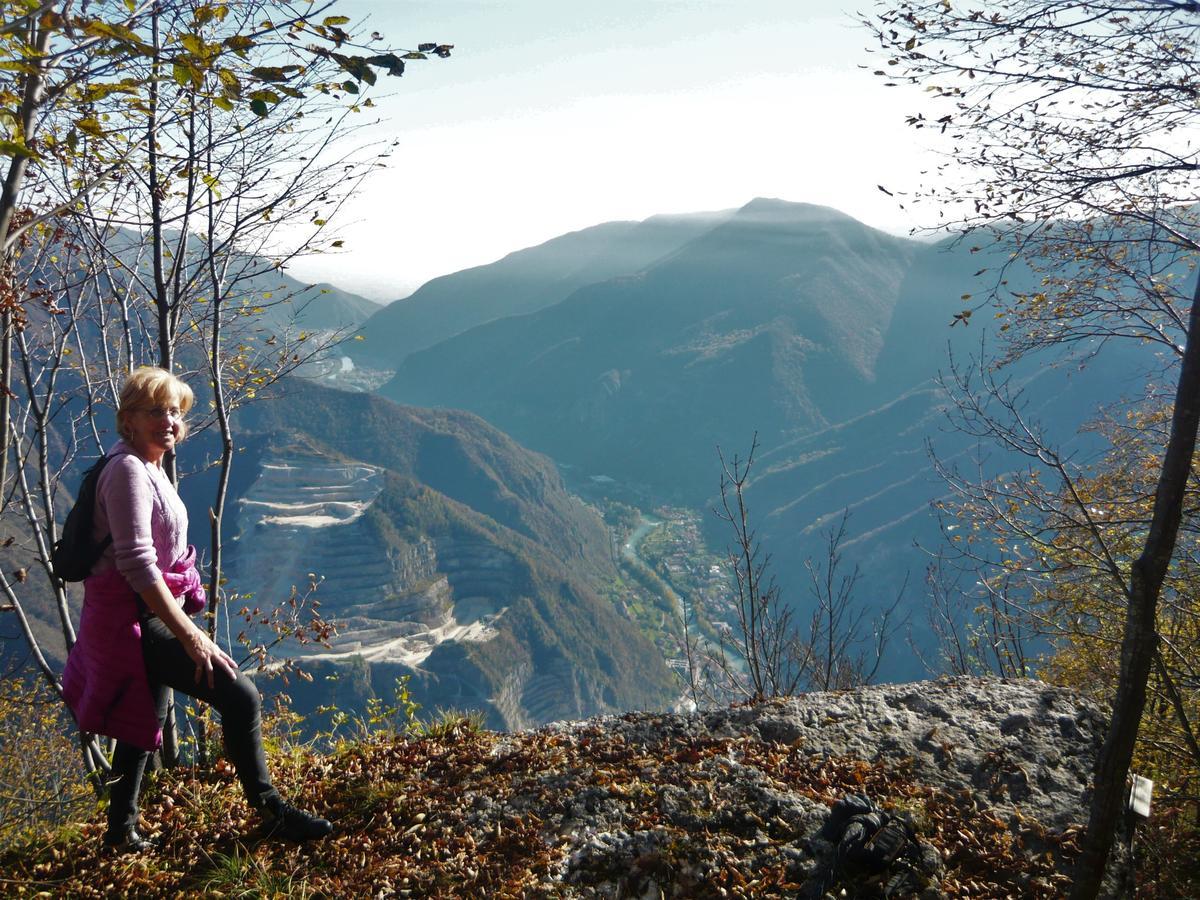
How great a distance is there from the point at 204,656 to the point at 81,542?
71cm

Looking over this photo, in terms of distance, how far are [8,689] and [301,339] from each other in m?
12.1

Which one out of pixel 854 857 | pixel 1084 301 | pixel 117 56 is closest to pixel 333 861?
pixel 854 857

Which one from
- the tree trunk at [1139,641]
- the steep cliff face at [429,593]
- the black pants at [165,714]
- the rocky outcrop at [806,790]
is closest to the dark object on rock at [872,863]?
the rocky outcrop at [806,790]

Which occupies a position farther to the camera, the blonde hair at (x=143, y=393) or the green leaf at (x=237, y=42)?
the blonde hair at (x=143, y=393)

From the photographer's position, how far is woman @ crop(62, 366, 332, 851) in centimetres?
294

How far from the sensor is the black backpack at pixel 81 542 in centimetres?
300

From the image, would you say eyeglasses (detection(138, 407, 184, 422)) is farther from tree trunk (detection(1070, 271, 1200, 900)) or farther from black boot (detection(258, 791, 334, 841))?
tree trunk (detection(1070, 271, 1200, 900))

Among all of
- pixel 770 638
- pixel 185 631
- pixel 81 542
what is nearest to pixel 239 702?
pixel 185 631

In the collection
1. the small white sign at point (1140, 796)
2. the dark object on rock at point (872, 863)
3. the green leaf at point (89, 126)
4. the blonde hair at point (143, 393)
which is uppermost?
the green leaf at point (89, 126)

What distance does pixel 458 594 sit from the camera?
11256 centimetres

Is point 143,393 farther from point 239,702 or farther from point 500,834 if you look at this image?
point 500,834

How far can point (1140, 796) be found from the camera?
315 centimetres

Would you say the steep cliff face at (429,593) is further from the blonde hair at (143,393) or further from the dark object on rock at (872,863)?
the dark object on rock at (872,863)

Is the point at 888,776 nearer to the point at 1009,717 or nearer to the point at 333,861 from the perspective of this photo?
the point at 1009,717
